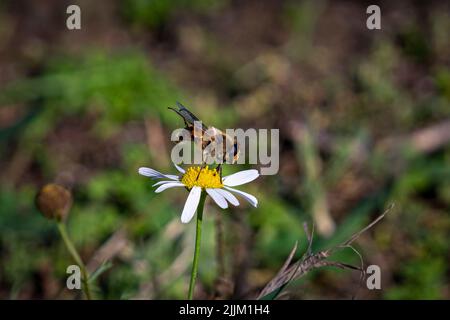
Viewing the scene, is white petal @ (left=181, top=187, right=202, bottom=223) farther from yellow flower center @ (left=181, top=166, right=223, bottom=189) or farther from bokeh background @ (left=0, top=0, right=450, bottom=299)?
bokeh background @ (left=0, top=0, right=450, bottom=299)

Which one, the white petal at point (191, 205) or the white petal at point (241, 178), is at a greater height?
the white petal at point (241, 178)

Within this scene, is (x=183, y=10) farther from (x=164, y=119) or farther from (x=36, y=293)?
(x=36, y=293)

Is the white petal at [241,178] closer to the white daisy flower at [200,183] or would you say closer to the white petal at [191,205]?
the white daisy flower at [200,183]

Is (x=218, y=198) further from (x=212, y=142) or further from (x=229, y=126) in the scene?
(x=229, y=126)

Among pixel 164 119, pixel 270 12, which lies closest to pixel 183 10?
pixel 270 12

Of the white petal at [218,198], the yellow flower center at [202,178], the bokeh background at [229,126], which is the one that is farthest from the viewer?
the bokeh background at [229,126]

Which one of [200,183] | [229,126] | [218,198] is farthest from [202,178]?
[229,126]

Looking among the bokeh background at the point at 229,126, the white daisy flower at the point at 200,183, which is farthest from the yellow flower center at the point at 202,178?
the bokeh background at the point at 229,126

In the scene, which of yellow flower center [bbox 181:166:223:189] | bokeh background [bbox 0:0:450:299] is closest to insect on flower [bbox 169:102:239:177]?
yellow flower center [bbox 181:166:223:189]
